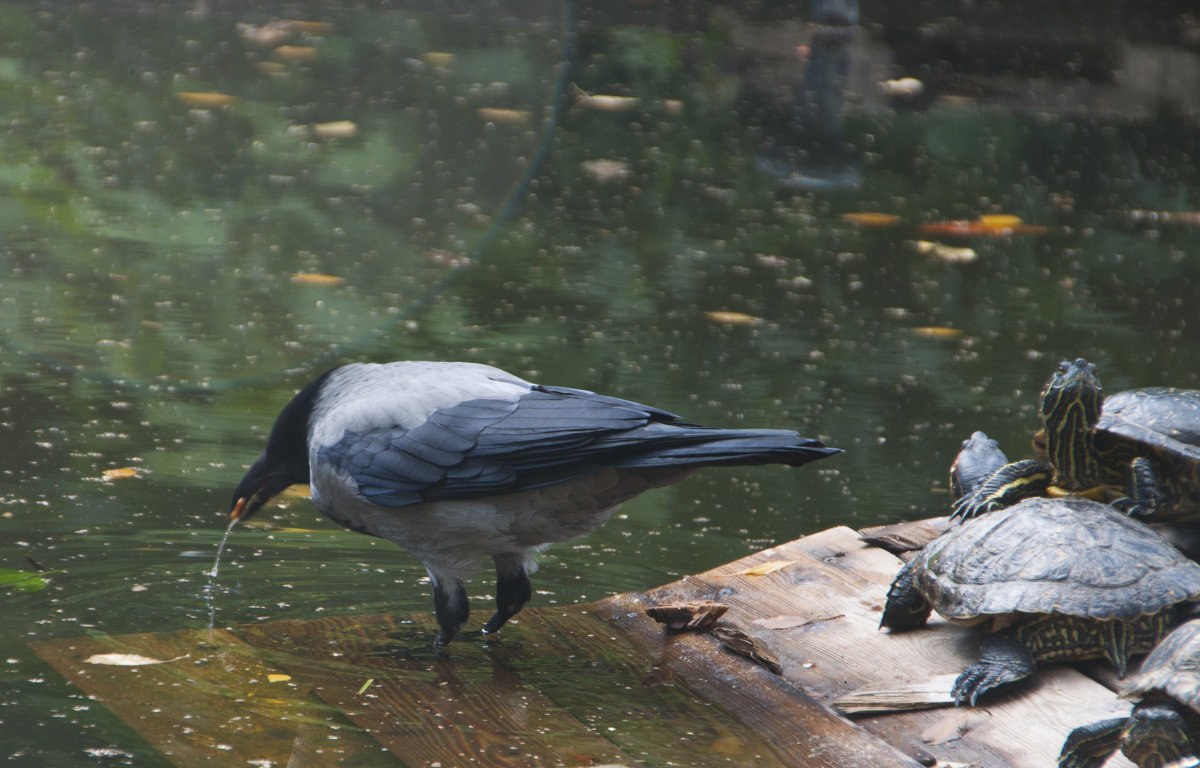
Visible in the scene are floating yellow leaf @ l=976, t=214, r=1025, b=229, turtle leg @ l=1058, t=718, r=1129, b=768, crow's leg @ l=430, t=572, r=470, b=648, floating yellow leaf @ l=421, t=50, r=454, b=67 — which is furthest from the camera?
floating yellow leaf @ l=421, t=50, r=454, b=67

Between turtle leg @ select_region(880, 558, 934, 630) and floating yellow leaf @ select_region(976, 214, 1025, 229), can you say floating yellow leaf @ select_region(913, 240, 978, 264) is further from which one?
turtle leg @ select_region(880, 558, 934, 630)

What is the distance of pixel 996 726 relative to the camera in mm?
2648

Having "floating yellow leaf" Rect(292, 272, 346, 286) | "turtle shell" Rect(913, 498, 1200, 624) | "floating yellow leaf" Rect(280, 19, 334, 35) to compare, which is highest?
"turtle shell" Rect(913, 498, 1200, 624)

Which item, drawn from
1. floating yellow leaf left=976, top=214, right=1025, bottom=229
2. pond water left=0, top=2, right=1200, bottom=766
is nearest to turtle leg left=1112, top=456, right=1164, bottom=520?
pond water left=0, top=2, right=1200, bottom=766

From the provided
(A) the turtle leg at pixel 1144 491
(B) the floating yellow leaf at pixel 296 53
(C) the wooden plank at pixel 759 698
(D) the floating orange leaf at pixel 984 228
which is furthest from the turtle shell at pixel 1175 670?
(B) the floating yellow leaf at pixel 296 53

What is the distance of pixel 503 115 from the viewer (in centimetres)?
852

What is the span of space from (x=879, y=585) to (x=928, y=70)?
8369 millimetres

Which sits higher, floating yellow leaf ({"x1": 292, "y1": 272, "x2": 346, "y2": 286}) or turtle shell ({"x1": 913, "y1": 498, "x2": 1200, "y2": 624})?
turtle shell ({"x1": 913, "y1": 498, "x2": 1200, "y2": 624})

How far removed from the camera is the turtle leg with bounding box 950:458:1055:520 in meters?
3.29

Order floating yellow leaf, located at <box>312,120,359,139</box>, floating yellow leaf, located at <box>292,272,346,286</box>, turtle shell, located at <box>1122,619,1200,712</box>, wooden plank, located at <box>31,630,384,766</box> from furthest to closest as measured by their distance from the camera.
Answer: floating yellow leaf, located at <box>312,120,359,139</box> < floating yellow leaf, located at <box>292,272,346,286</box> < wooden plank, located at <box>31,630,384,766</box> < turtle shell, located at <box>1122,619,1200,712</box>

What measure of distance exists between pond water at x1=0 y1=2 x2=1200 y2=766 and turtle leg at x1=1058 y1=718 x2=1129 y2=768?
3.78ft

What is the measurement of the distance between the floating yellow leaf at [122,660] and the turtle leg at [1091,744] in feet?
5.99

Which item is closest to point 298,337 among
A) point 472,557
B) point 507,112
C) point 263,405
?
point 263,405

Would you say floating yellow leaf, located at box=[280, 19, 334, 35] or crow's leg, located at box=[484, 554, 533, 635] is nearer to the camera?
crow's leg, located at box=[484, 554, 533, 635]
